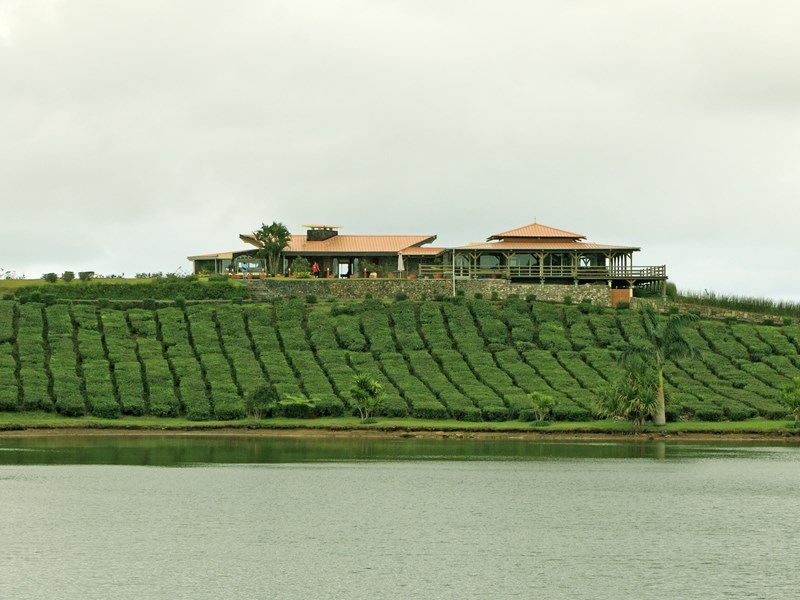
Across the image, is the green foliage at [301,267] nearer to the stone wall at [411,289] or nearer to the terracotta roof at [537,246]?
the stone wall at [411,289]

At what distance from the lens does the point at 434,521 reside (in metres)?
53.6

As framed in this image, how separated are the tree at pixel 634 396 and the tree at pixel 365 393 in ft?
52.8

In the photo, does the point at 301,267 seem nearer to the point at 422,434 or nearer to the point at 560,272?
the point at 560,272

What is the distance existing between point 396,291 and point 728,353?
113 feet

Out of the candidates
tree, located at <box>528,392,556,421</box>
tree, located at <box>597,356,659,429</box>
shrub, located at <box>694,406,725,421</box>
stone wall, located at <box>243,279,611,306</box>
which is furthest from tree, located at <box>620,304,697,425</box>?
stone wall, located at <box>243,279,611,306</box>

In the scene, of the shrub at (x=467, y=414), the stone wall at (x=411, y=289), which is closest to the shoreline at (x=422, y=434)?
the shrub at (x=467, y=414)

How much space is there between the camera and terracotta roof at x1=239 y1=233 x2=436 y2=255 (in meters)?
139

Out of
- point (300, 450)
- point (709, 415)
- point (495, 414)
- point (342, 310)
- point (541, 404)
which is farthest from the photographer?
point (342, 310)

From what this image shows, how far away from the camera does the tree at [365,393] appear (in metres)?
90.1

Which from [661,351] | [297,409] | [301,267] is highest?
[301,267]

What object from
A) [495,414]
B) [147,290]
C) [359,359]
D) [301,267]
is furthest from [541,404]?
[147,290]

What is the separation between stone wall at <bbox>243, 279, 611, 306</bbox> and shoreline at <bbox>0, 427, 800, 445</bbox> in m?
36.8

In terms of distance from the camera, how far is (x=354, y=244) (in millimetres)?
142125

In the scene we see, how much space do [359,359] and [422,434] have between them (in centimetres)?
1832
